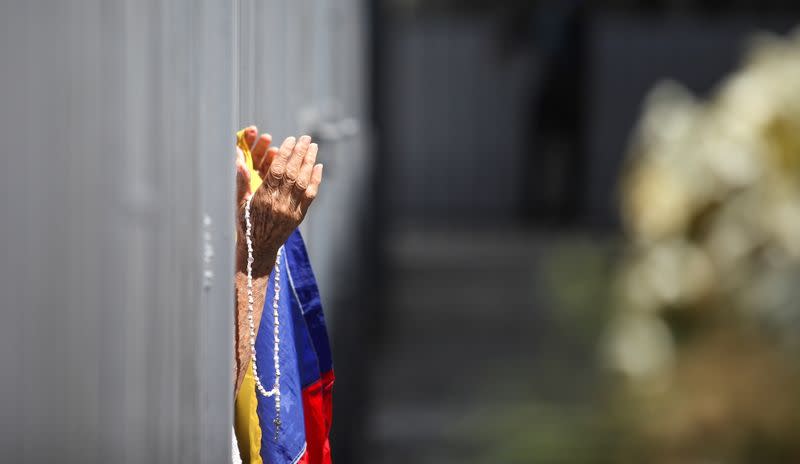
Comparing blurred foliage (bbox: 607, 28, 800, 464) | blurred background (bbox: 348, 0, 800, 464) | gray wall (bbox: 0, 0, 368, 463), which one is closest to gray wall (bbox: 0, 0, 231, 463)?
gray wall (bbox: 0, 0, 368, 463)

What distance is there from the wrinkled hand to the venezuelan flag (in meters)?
0.02

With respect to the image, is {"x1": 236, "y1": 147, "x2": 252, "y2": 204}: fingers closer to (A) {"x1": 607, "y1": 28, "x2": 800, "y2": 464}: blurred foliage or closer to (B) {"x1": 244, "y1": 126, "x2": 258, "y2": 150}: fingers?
(B) {"x1": 244, "y1": 126, "x2": 258, "y2": 150}: fingers

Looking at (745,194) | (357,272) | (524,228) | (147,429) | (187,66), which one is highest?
(187,66)

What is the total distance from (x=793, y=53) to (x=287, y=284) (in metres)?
2.97

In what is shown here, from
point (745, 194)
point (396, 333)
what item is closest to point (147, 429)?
point (745, 194)

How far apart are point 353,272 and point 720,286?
110 cm

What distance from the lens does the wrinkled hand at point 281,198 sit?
107 centimetres

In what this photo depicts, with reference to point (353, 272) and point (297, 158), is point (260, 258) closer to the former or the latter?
point (297, 158)

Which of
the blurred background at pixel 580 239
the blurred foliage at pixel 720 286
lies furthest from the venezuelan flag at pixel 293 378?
the blurred foliage at pixel 720 286

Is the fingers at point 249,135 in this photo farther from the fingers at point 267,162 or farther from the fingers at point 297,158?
the fingers at point 297,158

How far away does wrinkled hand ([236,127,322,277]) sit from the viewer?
3.50 feet

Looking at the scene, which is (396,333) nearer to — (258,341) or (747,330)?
(747,330)

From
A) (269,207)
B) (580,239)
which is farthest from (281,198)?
(580,239)

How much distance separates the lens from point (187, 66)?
112 centimetres
